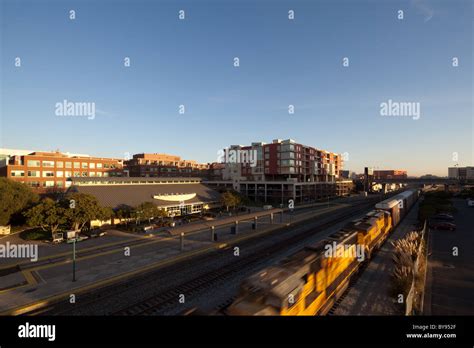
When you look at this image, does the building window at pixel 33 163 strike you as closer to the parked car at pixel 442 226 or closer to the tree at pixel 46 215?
the tree at pixel 46 215

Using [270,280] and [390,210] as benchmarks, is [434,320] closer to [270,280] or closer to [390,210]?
[270,280]

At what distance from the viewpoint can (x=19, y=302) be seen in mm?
12930

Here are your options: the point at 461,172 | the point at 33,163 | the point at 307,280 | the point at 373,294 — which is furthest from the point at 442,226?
the point at 461,172

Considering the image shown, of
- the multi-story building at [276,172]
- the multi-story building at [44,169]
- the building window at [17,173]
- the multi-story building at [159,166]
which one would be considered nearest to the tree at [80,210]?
the multi-story building at [44,169]

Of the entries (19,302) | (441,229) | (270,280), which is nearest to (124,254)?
(19,302)

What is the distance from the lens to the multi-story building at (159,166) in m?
94.9

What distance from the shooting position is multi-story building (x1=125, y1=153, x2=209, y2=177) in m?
94.9

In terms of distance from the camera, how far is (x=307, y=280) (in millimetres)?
9367

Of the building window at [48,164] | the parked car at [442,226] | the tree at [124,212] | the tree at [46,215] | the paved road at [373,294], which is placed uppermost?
the building window at [48,164]

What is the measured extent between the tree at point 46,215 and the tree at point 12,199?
6916mm

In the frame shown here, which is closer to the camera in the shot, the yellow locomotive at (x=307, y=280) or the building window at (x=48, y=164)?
the yellow locomotive at (x=307, y=280)

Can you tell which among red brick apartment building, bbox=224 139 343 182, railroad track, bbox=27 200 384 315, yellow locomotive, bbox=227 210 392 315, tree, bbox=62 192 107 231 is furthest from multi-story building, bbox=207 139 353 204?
yellow locomotive, bbox=227 210 392 315

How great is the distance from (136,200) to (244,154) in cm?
4796

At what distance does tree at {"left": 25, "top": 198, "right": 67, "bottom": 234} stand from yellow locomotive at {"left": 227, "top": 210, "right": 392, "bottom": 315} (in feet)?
85.8
